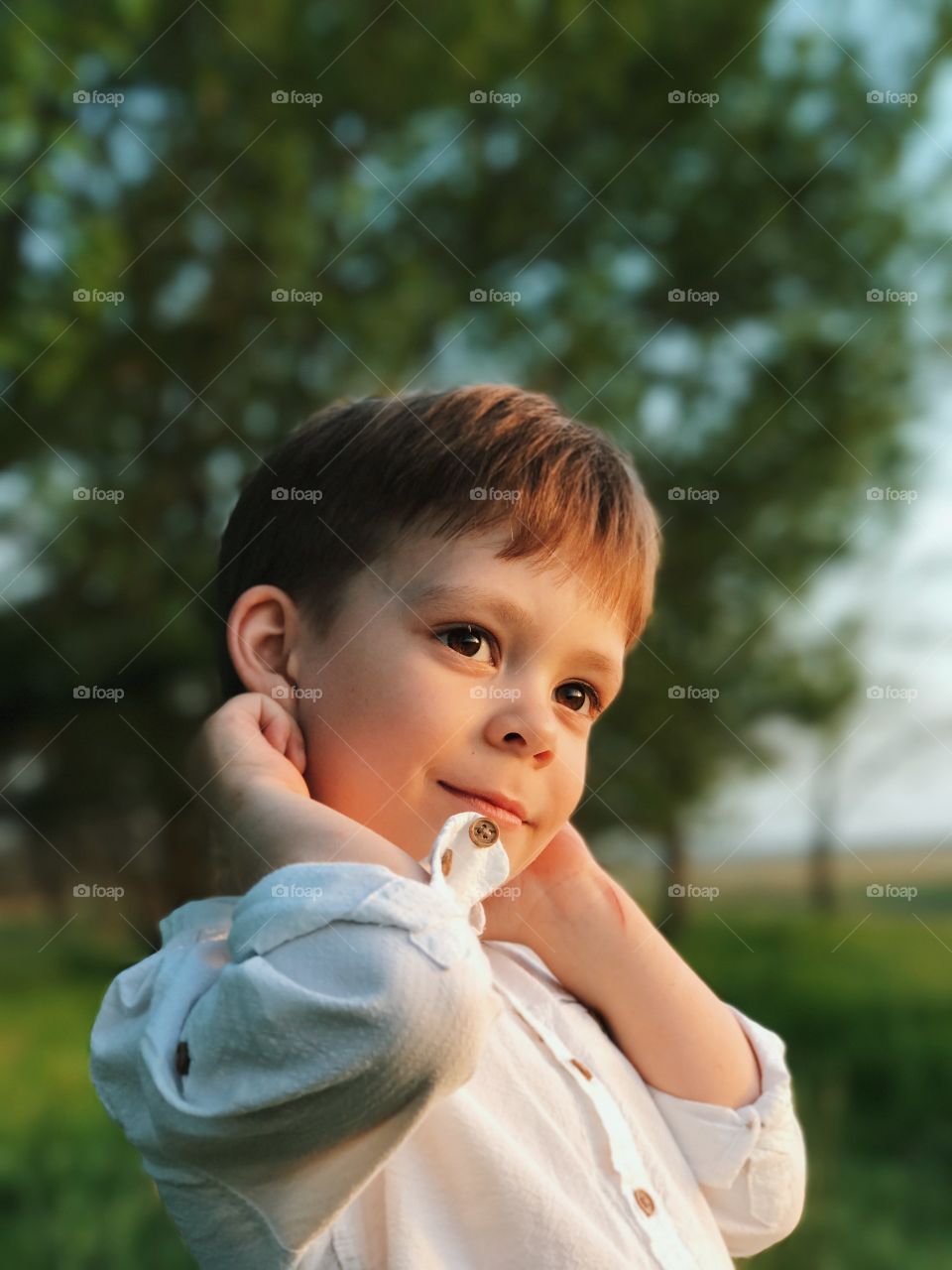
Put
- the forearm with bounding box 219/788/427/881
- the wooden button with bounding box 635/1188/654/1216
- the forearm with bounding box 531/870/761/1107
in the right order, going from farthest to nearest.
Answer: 1. the forearm with bounding box 531/870/761/1107
2. the wooden button with bounding box 635/1188/654/1216
3. the forearm with bounding box 219/788/427/881

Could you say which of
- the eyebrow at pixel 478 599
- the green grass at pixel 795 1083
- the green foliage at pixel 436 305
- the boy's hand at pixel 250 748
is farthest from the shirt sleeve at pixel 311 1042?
the green foliage at pixel 436 305

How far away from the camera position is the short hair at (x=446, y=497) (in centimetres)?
87

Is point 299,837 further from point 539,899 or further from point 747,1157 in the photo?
point 747,1157

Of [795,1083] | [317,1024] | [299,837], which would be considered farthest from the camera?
[795,1083]

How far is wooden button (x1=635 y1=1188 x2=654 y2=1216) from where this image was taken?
0.79m

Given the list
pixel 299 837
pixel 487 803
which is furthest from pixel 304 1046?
pixel 487 803

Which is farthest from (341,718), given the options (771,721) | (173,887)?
(771,721)

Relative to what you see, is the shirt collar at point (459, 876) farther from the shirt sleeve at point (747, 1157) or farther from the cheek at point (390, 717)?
the shirt sleeve at point (747, 1157)

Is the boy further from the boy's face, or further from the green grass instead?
the green grass

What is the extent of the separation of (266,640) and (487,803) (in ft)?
0.61

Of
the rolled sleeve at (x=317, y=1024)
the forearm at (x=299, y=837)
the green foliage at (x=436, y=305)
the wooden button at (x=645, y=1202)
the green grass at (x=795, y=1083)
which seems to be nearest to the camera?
the rolled sleeve at (x=317, y=1024)

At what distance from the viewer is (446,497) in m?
0.87

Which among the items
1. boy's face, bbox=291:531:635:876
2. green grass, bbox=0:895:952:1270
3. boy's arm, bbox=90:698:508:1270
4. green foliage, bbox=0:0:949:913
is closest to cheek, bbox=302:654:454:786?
boy's face, bbox=291:531:635:876

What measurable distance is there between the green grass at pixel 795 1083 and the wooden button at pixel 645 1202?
1743 millimetres
